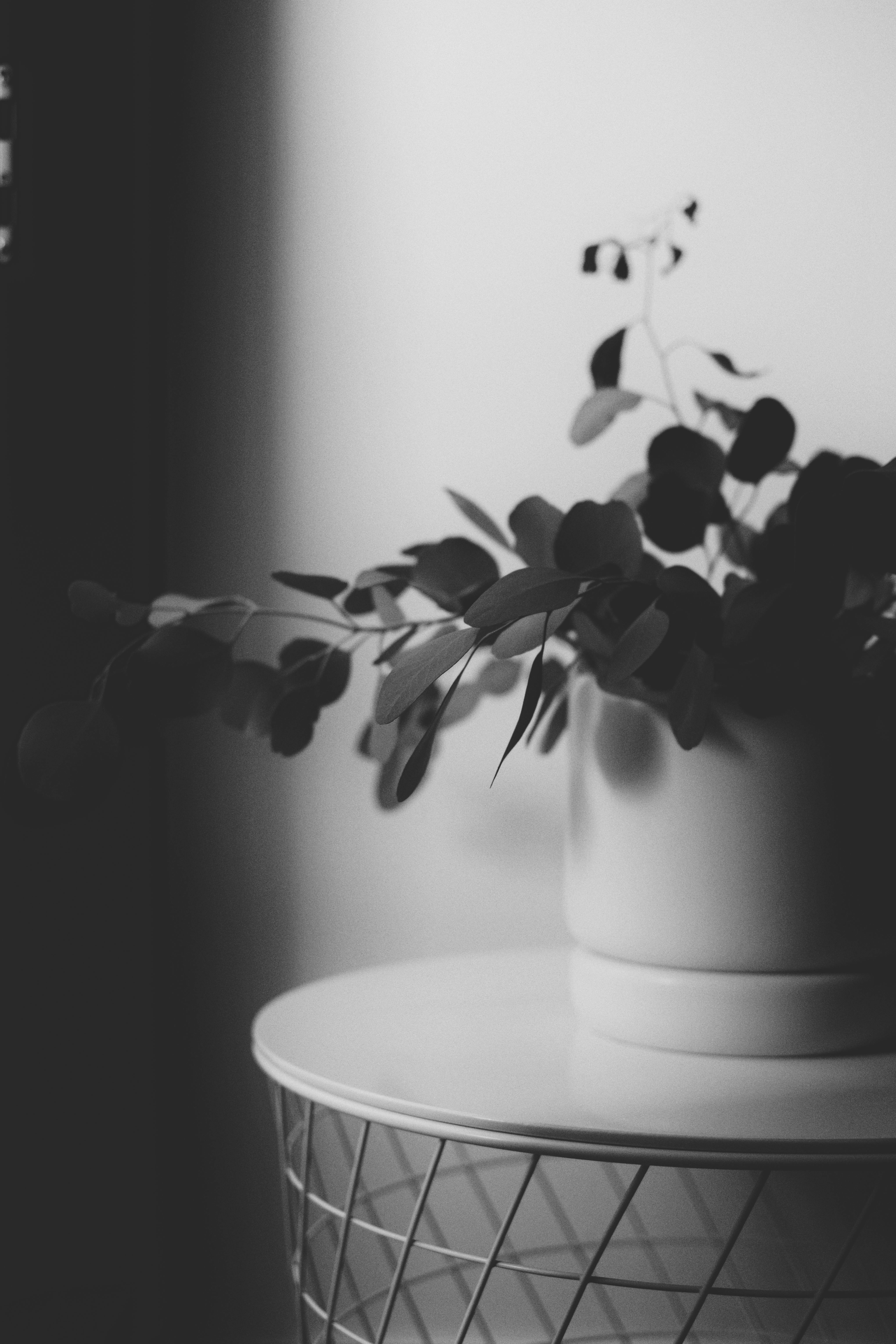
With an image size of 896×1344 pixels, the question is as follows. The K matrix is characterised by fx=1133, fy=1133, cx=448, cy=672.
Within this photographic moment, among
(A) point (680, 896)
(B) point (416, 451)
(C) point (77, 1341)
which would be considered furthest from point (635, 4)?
(C) point (77, 1341)

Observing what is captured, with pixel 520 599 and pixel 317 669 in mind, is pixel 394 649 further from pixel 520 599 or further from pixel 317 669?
pixel 520 599

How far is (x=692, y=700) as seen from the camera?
620 millimetres

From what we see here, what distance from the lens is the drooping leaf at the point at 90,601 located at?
2.43 feet

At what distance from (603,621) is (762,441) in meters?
0.16

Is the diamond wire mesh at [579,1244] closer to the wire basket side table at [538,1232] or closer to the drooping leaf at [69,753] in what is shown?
the wire basket side table at [538,1232]

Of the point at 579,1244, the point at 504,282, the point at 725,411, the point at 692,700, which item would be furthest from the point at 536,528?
the point at 579,1244

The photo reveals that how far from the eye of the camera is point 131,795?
107 centimetres

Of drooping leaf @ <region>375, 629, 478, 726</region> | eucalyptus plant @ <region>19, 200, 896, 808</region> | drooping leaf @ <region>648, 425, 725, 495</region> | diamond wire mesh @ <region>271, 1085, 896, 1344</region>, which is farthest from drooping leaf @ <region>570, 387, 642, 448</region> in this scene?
diamond wire mesh @ <region>271, 1085, 896, 1344</region>

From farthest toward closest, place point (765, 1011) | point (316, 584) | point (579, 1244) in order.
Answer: point (579, 1244) < point (316, 584) < point (765, 1011)

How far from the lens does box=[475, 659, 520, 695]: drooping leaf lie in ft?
3.00

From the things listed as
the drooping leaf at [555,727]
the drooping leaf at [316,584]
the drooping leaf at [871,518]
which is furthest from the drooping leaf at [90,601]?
the drooping leaf at [871,518]

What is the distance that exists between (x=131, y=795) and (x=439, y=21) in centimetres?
82

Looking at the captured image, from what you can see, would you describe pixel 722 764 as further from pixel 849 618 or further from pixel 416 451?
pixel 416 451

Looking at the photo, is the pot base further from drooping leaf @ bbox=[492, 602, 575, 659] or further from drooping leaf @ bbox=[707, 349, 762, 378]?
drooping leaf @ bbox=[707, 349, 762, 378]
